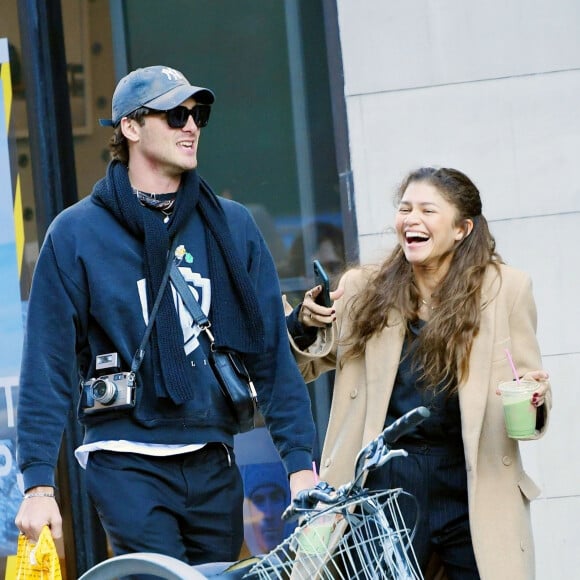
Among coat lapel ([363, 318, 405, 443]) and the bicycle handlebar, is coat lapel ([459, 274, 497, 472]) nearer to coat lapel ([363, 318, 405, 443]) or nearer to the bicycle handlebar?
coat lapel ([363, 318, 405, 443])

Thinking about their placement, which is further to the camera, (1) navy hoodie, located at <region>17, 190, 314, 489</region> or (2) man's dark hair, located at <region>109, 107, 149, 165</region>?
(2) man's dark hair, located at <region>109, 107, 149, 165</region>

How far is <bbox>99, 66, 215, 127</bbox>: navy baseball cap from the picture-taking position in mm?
4055

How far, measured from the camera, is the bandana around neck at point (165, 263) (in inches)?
154

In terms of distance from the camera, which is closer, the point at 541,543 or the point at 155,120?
the point at 155,120

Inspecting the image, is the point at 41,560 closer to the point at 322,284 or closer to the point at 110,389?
the point at 110,389

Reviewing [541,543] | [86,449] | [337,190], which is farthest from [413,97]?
[86,449]

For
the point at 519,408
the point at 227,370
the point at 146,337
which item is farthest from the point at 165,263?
the point at 519,408

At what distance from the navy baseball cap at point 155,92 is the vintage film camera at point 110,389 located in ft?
2.52

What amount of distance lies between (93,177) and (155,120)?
8.86 ft

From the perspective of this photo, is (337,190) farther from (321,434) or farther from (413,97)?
(321,434)

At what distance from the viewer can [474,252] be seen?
4.56m

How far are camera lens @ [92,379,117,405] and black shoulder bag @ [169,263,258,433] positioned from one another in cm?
33

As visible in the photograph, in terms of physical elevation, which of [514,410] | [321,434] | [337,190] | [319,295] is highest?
[337,190]

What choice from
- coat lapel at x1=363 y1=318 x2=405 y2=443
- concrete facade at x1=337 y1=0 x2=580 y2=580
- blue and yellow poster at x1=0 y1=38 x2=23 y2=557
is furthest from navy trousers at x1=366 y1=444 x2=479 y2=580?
blue and yellow poster at x1=0 y1=38 x2=23 y2=557
